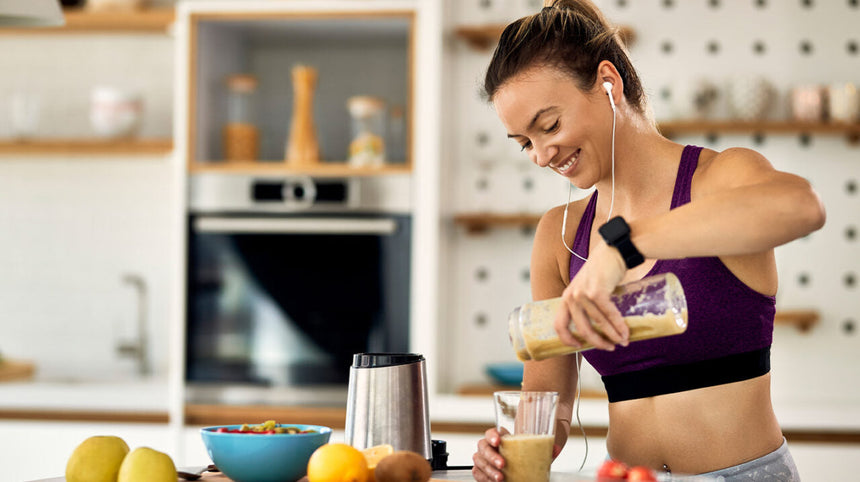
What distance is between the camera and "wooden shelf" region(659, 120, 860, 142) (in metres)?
3.10

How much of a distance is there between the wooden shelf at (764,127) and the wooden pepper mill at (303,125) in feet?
3.97

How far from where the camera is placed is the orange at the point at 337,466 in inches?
43.6

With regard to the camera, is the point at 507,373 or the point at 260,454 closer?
the point at 260,454

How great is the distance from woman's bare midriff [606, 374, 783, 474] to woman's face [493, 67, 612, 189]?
0.41 metres

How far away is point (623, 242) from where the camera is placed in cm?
121

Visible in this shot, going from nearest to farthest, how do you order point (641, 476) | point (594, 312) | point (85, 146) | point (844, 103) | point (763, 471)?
point (641, 476) < point (594, 312) < point (763, 471) < point (844, 103) < point (85, 146)

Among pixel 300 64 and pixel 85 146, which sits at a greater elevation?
pixel 300 64

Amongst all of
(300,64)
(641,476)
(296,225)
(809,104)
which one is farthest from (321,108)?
(641,476)

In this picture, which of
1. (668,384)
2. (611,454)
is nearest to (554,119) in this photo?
(668,384)

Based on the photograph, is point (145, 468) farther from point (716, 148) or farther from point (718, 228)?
point (716, 148)

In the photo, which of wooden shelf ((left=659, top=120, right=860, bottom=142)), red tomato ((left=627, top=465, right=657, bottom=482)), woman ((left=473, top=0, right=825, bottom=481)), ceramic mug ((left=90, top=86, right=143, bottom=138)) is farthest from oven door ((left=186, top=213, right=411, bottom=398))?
red tomato ((left=627, top=465, right=657, bottom=482))

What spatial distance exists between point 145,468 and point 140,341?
8.72 feet

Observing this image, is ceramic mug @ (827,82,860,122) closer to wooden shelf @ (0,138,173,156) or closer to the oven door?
the oven door

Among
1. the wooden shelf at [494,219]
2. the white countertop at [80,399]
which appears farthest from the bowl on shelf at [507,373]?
the white countertop at [80,399]
